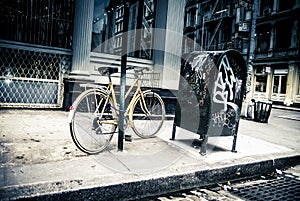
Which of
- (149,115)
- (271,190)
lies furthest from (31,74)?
(271,190)

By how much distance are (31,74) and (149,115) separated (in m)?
4.38

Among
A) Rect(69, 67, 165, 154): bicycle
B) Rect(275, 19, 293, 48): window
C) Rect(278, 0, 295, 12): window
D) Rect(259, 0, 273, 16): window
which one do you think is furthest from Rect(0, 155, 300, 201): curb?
Rect(259, 0, 273, 16): window

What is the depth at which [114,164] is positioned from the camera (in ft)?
9.84

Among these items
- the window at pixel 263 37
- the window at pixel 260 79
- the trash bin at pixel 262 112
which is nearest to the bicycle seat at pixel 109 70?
the trash bin at pixel 262 112

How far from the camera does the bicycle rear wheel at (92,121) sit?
322 centimetres

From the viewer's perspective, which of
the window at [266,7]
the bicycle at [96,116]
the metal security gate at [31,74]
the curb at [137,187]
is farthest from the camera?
the window at [266,7]

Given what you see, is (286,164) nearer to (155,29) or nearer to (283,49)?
(155,29)

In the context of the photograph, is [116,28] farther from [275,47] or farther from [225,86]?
[275,47]

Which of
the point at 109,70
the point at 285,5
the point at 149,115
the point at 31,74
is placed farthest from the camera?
the point at 285,5

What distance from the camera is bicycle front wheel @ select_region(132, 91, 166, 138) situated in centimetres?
458

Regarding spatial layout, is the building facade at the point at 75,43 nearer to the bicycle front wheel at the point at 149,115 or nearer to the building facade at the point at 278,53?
the bicycle front wheel at the point at 149,115

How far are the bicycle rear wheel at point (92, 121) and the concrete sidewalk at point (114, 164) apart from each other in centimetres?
18

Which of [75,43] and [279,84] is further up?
[279,84]

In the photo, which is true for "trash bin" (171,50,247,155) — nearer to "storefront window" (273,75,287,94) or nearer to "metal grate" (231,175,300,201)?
"metal grate" (231,175,300,201)
